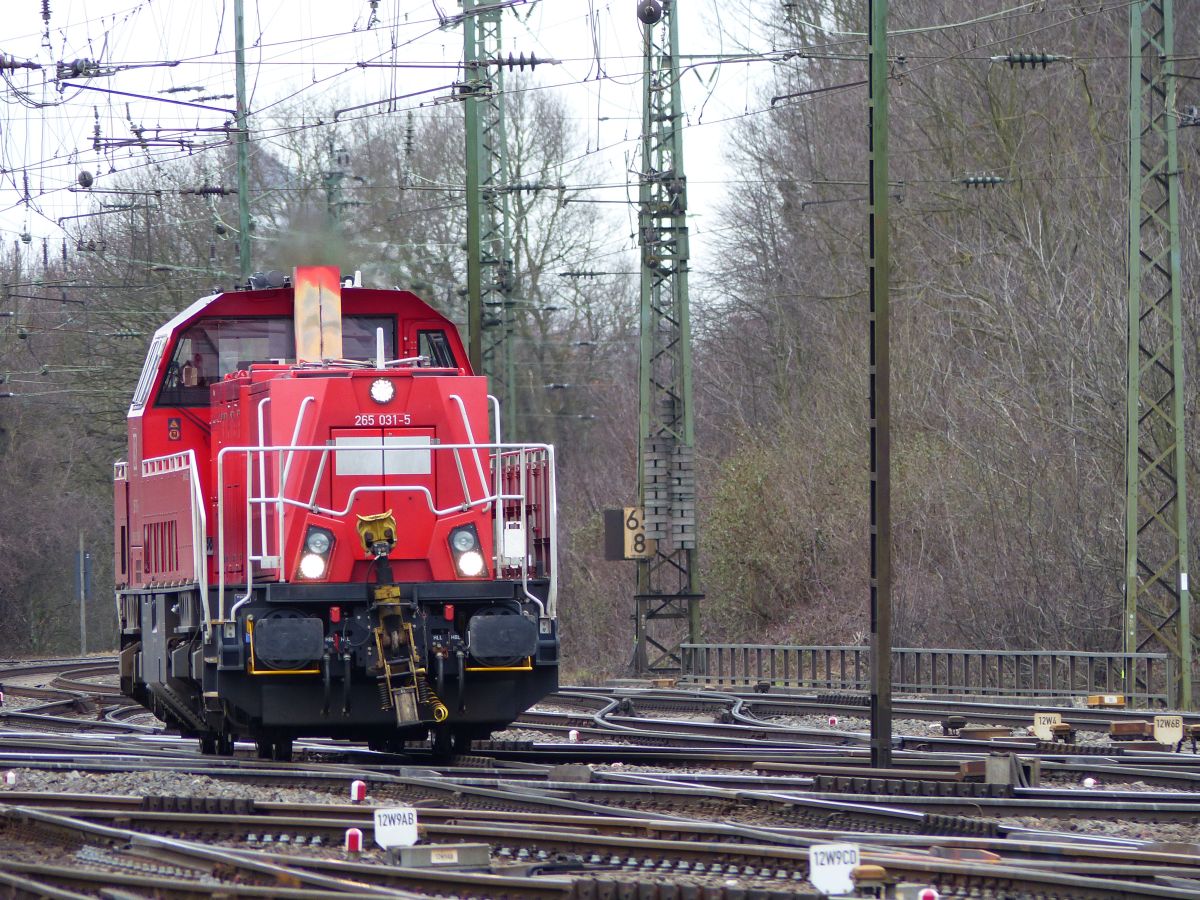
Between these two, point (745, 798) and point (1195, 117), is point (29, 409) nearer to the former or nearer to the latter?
point (1195, 117)

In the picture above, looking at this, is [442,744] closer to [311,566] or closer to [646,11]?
[311,566]

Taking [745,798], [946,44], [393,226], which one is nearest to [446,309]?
[393,226]

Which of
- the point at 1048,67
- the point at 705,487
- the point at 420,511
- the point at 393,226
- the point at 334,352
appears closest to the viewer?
the point at 420,511

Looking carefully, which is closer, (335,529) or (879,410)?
(335,529)

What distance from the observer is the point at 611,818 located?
29.4ft

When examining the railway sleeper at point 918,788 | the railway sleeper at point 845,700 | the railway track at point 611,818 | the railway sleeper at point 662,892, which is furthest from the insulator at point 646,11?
the railway sleeper at point 662,892

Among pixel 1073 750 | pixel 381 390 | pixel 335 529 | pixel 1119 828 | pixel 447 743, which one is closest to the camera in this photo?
pixel 1119 828

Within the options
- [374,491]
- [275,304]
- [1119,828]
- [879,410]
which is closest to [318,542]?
[374,491]

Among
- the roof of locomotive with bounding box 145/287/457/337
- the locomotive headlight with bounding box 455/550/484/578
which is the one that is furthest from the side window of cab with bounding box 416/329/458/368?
the locomotive headlight with bounding box 455/550/484/578

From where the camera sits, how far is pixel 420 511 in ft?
39.4

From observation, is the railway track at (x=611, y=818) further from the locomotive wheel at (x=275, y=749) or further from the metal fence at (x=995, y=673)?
the metal fence at (x=995, y=673)

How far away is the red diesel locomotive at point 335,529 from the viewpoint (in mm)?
11305

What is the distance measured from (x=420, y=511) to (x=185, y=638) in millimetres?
1968

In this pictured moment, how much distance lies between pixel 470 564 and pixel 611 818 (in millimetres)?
3298
